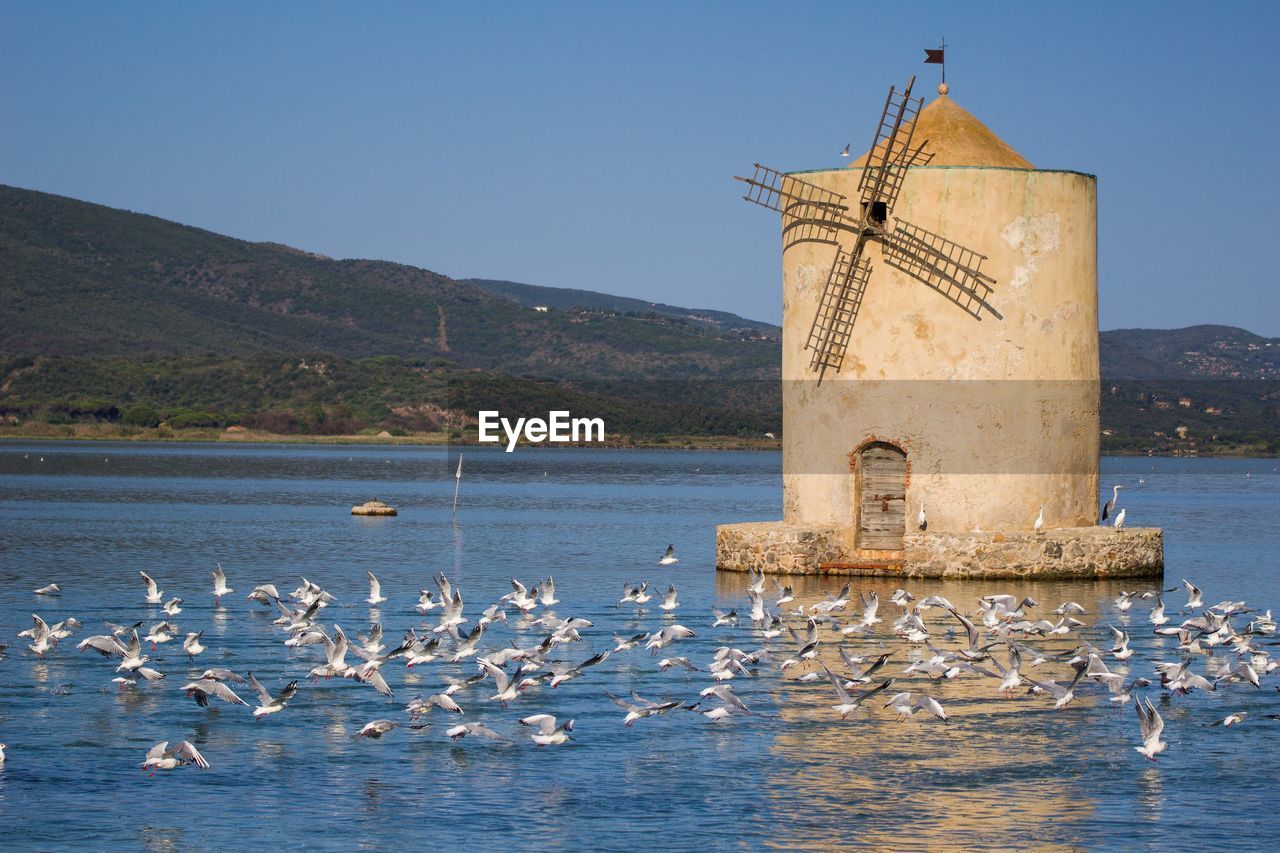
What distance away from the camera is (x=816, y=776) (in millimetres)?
14211

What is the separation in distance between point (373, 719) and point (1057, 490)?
13.9 m

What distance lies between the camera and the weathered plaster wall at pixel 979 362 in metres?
26.6

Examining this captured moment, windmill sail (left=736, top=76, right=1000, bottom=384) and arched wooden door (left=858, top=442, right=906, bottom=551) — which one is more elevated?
windmill sail (left=736, top=76, right=1000, bottom=384)

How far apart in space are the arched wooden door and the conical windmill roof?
4282mm

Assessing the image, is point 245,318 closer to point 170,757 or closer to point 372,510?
point 372,510

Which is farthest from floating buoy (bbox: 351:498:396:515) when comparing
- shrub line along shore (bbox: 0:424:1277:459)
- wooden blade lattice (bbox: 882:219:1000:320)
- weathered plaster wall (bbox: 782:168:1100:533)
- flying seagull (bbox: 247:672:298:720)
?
shrub line along shore (bbox: 0:424:1277:459)

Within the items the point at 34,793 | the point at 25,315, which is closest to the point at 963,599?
the point at 34,793

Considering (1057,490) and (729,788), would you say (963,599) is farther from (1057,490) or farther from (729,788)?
(729,788)

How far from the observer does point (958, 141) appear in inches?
1116

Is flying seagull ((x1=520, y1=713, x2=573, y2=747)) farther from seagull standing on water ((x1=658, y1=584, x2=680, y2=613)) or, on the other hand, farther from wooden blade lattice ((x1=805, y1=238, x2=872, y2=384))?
wooden blade lattice ((x1=805, y1=238, x2=872, y2=384))

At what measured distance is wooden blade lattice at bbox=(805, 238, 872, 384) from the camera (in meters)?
27.0

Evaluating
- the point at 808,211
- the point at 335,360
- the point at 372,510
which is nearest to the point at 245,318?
the point at 335,360

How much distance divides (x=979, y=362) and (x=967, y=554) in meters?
2.75

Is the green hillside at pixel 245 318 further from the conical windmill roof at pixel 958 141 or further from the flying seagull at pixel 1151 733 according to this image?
the flying seagull at pixel 1151 733
